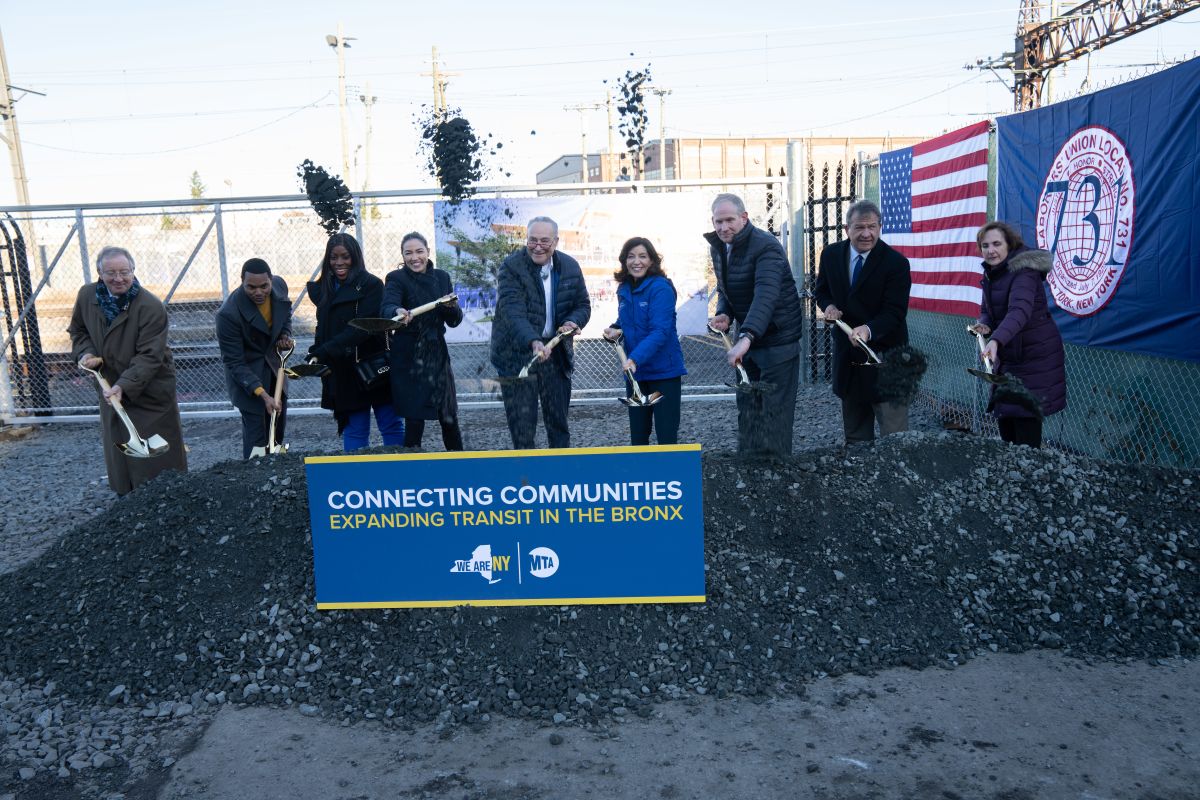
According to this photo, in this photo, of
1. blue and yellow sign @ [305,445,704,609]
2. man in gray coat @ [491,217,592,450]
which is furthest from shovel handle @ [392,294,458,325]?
blue and yellow sign @ [305,445,704,609]

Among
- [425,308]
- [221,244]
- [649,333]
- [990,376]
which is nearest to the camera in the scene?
[990,376]

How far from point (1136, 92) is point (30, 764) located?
22.6 feet

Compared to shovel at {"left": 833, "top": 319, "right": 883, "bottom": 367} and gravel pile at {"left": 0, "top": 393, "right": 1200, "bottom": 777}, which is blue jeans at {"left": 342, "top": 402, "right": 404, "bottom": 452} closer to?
gravel pile at {"left": 0, "top": 393, "right": 1200, "bottom": 777}

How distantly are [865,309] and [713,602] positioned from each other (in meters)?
2.40

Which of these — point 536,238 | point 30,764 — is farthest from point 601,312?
point 30,764

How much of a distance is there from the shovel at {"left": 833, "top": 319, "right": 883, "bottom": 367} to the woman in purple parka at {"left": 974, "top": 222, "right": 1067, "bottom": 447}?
605mm

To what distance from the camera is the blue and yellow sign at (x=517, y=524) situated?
4105mm

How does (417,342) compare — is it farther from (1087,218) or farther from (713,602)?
(1087,218)

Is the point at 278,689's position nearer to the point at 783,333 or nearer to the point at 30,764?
the point at 30,764

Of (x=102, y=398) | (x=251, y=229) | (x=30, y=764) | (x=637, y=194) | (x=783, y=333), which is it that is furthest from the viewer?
(x=251, y=229)

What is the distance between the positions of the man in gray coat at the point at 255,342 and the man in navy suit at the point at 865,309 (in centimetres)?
363

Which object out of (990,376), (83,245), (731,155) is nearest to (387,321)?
(990,376)

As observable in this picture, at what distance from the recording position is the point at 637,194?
373 inches

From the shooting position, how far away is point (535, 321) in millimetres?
5879
